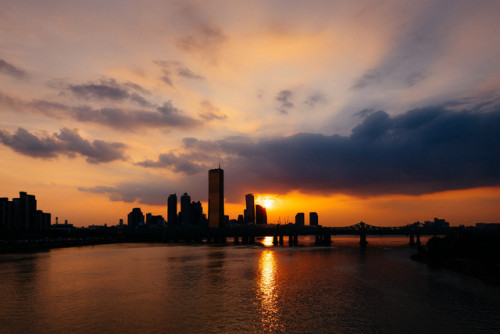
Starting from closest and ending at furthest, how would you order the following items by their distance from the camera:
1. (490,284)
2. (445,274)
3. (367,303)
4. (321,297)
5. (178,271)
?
(367,303)
(321,297)
(490,284)
(445,274)
(178,271)

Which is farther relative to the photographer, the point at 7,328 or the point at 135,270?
the point at 135,270

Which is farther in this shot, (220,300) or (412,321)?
(220,300)

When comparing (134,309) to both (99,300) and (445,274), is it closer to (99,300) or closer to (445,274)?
(99,300)

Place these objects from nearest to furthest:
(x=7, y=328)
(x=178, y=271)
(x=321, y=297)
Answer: (x=7, y=328)
(x=321, y=297)
(x=178, y=271)

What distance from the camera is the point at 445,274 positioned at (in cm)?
8219

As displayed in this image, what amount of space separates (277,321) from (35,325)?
1153 inches

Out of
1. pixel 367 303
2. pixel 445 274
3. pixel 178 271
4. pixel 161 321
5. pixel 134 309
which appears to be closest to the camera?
pixel 161 321

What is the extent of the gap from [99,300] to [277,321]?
29532mm

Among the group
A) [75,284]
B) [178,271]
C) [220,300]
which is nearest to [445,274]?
[220,300]

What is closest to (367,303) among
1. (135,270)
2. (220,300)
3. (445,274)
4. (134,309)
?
(220,300)

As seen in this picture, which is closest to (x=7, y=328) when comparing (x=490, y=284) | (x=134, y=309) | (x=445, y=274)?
(x=134, y=309)

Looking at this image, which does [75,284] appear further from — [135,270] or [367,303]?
[367,303]

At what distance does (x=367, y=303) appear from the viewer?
173 ft

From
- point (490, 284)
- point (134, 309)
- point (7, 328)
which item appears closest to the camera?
point (7, 328)
